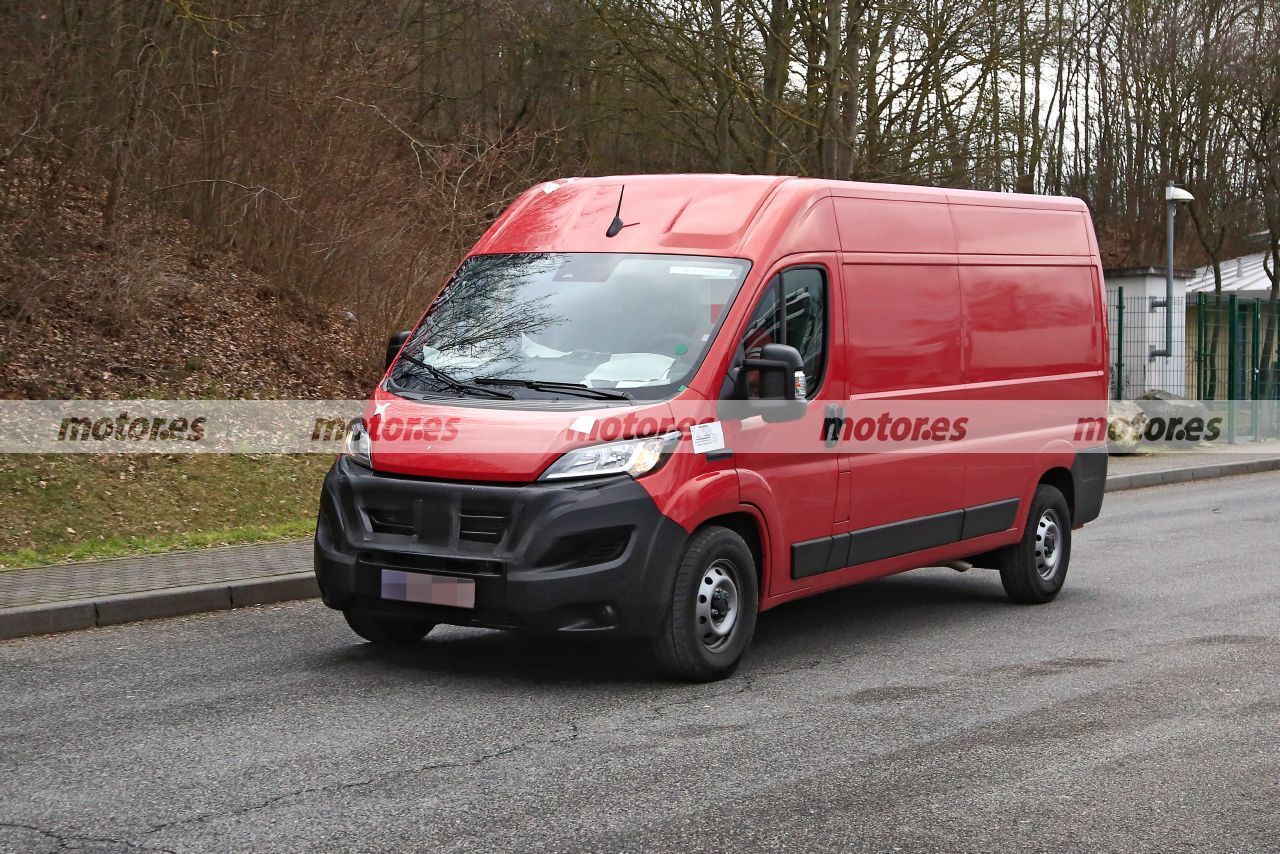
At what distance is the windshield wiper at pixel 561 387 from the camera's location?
6.79 m

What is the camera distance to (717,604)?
6.96 metres

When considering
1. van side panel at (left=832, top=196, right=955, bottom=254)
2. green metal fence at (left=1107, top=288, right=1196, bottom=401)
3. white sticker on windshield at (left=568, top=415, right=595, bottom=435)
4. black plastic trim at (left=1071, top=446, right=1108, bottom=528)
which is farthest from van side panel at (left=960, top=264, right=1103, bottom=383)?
green metal fence at (left=1107, top=288, right=1196, bottom=401)

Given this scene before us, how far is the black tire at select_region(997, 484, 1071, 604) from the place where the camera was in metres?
9.41

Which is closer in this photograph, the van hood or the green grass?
the van hood

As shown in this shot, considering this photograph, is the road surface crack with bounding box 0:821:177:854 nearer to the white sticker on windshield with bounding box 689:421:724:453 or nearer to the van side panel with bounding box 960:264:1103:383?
the white sticker on windshield with bounding box 689:421:724:453

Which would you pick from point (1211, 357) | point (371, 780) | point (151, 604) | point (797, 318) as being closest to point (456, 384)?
point (797, 318)

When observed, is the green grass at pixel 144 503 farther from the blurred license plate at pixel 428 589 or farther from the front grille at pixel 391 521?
the blurred license plate at pixel 428 589

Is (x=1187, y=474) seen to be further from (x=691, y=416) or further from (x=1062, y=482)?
(x=691, y=416)

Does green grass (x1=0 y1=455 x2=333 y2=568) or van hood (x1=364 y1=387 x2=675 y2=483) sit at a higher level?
van hood (x1=364 y1=387 x2=675 y2=483)

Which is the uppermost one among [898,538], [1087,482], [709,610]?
[1087,482]

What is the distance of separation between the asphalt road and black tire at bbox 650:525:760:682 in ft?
0.44

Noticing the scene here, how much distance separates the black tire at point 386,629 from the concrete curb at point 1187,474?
40.5 ft

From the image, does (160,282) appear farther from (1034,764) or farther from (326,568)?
(1034,764)

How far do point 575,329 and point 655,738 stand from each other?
2.18 metres
